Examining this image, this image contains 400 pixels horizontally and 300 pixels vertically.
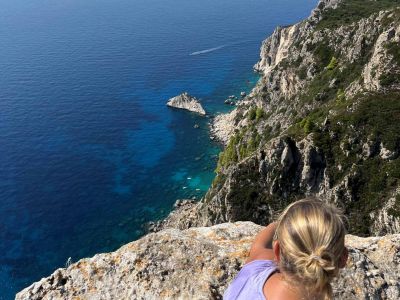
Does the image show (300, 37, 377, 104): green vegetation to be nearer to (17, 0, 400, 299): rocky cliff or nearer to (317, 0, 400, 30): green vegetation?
(17, 0, 400, 299): rocky cliff

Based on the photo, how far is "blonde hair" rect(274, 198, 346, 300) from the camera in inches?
220

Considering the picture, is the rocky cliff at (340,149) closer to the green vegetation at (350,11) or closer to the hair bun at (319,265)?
the green vegetation at (350,11)

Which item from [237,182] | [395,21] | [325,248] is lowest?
[237,182]

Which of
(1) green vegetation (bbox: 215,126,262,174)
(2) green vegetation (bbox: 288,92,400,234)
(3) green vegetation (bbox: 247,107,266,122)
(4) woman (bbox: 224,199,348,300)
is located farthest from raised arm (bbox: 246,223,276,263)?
(3) green vegetation (bbox: 247,107,266,122)

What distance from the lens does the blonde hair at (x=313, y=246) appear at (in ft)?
18.4

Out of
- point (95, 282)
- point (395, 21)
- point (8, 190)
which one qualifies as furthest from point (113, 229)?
point (95, 282)

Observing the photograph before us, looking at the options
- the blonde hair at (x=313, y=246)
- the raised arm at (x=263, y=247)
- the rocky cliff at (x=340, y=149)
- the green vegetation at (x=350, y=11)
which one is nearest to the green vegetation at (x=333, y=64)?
the rocky cliff at (x=340, y=149)

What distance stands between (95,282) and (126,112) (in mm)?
154266

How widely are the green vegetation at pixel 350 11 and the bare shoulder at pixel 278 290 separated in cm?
11125

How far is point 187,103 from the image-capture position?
159 metres

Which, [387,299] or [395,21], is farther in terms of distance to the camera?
[395,21]

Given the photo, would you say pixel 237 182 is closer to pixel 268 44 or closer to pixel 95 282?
pixel 95 282

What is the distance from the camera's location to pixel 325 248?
558cm

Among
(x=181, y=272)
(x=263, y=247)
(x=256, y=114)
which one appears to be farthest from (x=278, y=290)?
(x=256, y=114)
